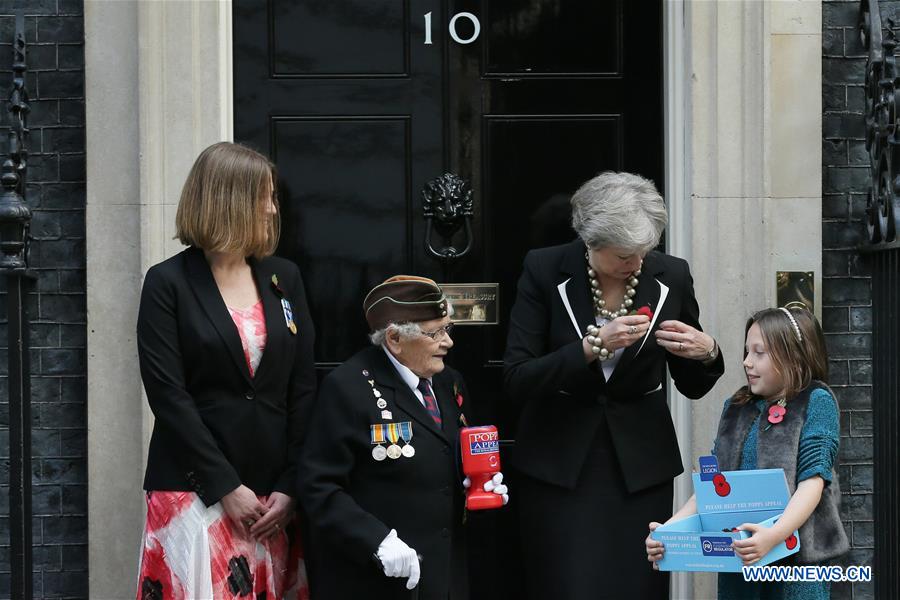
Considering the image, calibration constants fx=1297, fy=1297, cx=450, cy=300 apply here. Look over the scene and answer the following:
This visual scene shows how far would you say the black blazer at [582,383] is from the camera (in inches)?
168

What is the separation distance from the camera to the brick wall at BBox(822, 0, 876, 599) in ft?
17.7

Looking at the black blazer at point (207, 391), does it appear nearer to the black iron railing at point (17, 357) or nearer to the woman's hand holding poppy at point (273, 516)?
the woman's hand holding poppy at point (273, 516)

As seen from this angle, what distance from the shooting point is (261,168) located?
4250 mm

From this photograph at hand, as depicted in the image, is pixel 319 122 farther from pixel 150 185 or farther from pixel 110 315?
pixel 110 315

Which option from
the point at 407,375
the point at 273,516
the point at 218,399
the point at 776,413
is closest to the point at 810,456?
the point at 776,413

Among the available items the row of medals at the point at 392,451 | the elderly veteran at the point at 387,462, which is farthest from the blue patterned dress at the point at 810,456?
the row of medals at the point at 392,451

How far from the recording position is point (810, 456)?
3930 mm

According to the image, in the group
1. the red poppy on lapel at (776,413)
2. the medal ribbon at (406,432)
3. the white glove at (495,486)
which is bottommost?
the white glove at (495,486)

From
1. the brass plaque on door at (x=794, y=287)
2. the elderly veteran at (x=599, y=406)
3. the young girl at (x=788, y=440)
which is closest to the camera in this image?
the young girl at (x=788, y=440)

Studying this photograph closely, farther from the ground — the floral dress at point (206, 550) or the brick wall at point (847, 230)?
the brick wall at point (847, 230)

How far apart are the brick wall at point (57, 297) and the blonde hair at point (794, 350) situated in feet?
9.13

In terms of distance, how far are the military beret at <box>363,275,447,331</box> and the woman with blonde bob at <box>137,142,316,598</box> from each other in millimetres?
356

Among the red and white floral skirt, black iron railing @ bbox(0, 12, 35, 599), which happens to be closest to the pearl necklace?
the red and white floral skirt

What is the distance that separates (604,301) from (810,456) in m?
0.85
